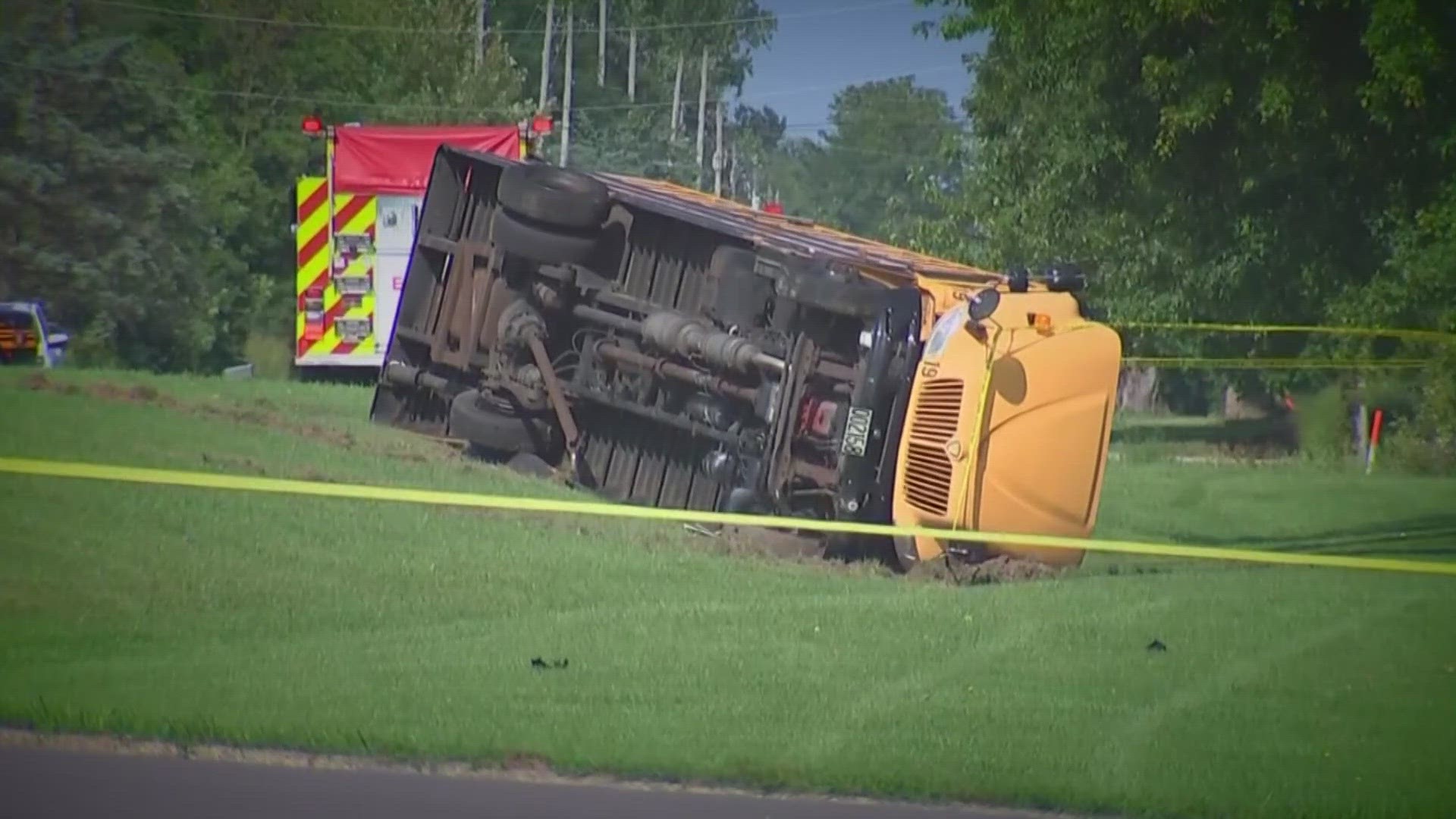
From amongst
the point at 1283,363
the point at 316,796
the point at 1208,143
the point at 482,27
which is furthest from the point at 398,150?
the point at 1283,363

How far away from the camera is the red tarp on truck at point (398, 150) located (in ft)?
28.8

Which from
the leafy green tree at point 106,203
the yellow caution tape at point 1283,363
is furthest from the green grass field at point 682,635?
the yellow caution tape at point 1283,363

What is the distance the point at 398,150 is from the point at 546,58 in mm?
716

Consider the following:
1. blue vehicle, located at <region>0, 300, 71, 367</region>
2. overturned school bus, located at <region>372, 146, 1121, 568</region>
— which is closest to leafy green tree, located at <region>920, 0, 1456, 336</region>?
overturned school bus, located at <region>372, 146, 1121, 568</region>

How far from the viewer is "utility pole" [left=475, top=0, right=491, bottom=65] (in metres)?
8.85

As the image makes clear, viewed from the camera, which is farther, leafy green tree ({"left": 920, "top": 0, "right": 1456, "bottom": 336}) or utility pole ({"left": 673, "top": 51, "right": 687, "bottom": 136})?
→ utility pole ({"left": 673, "top": 51, "right": 687, "bottom": 136})

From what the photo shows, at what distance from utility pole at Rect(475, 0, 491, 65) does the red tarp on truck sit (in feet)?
0.97

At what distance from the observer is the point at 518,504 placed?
8695mm

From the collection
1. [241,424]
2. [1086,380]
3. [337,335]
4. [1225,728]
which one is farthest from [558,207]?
[1225,728]

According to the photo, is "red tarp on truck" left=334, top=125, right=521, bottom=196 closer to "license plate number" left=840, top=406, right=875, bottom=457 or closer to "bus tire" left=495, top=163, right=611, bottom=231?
"bus tire" left=495, top=163, right=611, bottom=231

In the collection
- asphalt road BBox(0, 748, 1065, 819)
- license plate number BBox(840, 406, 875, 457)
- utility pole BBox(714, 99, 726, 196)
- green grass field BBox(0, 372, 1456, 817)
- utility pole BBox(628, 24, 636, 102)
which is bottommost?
asphalt road BBox(0, 748, 1065, 819)

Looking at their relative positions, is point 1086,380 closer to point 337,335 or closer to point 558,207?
point 558,207

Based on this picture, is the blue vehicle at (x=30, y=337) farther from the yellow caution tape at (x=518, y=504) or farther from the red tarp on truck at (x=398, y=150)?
the red tarp on truck at (x=398, y=150)

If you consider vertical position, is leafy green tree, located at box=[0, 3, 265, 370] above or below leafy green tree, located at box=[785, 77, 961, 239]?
below
